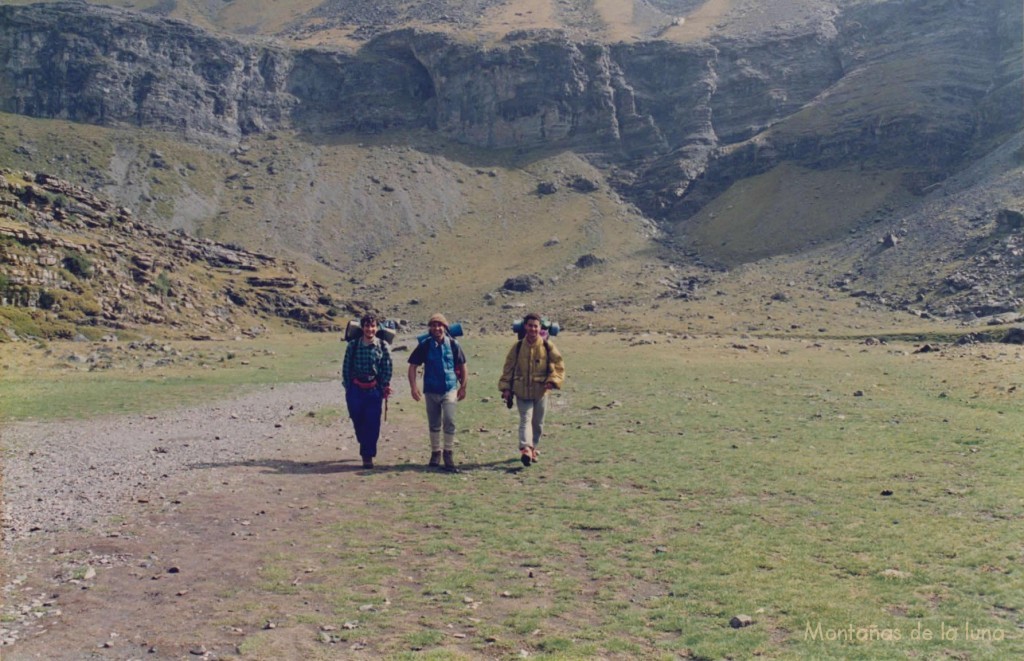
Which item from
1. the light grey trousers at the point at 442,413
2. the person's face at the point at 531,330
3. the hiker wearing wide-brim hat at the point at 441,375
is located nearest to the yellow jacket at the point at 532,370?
the person's face at the point at 531,330

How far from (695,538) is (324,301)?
279ft

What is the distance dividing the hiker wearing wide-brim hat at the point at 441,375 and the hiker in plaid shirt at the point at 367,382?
76 cm

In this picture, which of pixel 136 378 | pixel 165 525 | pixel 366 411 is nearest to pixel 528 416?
pixel 366 411

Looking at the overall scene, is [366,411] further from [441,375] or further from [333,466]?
[441,375]

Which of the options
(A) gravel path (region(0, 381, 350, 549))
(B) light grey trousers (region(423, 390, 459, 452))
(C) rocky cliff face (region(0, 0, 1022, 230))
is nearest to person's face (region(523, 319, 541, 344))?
(B) light grey trousers (region(423, 390, 459, 452))

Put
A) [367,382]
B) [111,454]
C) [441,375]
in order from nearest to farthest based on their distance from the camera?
[441,375] → [367,382] → [111,454]

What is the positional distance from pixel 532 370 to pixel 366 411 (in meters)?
3.75

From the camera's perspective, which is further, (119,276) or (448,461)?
(119,276)

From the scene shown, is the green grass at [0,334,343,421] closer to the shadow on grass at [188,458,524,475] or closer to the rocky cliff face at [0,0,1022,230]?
the shadow on grass at [188,458,524,475]

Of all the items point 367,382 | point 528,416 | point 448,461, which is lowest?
point 448,461

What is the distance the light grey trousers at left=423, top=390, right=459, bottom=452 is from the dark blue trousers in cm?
111

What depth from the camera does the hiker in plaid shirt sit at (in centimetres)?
1616

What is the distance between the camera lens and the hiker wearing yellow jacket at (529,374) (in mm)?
16516

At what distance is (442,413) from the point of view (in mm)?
16203
